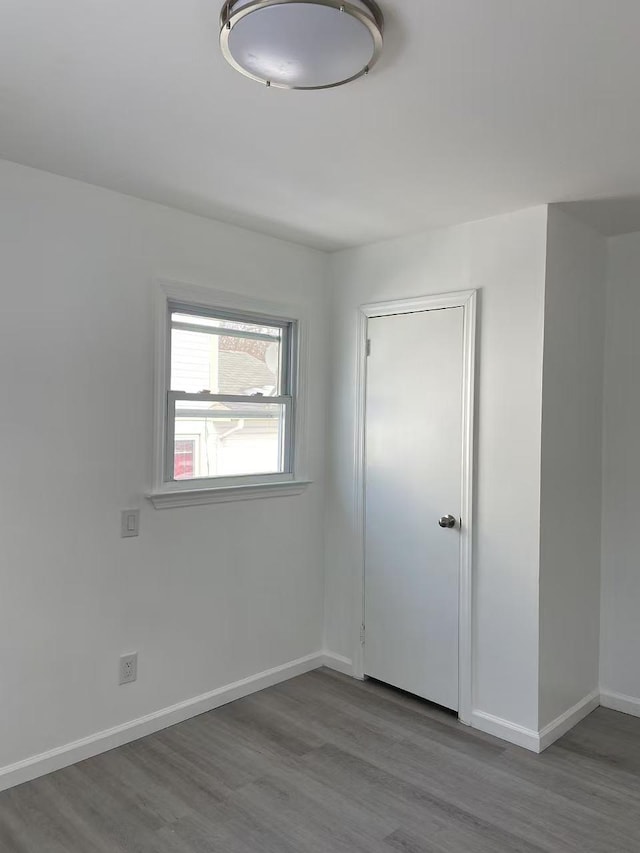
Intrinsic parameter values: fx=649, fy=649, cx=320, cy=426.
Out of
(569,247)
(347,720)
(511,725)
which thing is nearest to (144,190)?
(569,247)

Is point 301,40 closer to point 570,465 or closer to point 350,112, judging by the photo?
point 350,112

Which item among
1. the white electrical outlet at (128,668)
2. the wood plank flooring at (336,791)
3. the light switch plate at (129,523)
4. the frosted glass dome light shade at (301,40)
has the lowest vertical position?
the wood plank flooring at (336,791)

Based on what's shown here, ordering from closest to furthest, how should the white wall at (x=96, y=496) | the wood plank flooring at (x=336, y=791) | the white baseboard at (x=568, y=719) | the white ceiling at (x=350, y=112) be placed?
the white ceiling at (x=350, y=112) → the wood plank flooring at (x=336, y=791) → the white wall at (x=96, y=496) → the white baseboard at (x=568, y=719)

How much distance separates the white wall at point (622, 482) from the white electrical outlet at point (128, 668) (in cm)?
243

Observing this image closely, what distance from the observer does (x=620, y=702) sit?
3.41m

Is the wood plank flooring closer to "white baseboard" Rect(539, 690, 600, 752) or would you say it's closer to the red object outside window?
"white baseboard" Rect(539, 690, 600, 752)

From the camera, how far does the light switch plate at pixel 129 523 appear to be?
2.94 metres

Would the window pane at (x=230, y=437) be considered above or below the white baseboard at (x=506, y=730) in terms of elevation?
above

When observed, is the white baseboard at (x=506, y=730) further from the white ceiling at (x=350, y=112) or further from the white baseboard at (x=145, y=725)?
the white ceiling at (x=350, y=112)

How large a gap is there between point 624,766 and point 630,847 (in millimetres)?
598

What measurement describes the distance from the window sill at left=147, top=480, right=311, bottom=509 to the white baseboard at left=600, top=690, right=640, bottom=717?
6.48 feet

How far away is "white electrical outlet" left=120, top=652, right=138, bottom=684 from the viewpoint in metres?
2.94

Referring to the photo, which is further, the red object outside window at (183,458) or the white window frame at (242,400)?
the red object outside window at (183,458)

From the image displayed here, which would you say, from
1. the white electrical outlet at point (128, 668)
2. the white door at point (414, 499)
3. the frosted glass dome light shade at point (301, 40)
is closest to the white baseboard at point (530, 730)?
the white door at point (414, 499)
